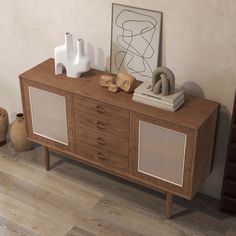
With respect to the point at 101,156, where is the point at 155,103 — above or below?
above

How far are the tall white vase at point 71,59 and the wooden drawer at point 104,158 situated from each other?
420 mm

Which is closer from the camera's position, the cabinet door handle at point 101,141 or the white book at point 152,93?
the white book at point 152,93

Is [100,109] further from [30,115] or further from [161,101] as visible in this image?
[30,115]

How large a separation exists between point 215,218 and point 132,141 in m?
0.67

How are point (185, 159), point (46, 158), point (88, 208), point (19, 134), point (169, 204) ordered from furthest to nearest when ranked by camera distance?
point (19, 134) → point (46, 158) → point (88, 208) → point (169, 204) → point (185, 159)

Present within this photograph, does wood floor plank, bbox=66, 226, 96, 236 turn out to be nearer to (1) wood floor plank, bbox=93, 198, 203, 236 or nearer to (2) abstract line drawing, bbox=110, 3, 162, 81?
(1) wood floor plank, bbox=93, 198, 203, 236

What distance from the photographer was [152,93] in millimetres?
2285

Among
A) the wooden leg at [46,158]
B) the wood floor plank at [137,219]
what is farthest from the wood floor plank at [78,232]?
the wooden leg at [46,158]

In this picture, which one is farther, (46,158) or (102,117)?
(46,158)

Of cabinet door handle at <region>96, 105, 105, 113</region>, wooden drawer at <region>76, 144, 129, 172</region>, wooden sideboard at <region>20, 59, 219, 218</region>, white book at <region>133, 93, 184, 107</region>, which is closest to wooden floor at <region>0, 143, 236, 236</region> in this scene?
wooden sideboard at <region>20, 59, 219, 218</region>

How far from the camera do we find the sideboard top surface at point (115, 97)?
2198mm

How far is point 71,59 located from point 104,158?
23.1 inches

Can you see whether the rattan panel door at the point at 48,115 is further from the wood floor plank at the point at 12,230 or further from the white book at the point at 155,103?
the wood floor plank at the point at 12,230

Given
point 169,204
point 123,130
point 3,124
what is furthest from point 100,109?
point 3,124
